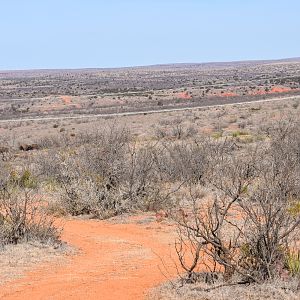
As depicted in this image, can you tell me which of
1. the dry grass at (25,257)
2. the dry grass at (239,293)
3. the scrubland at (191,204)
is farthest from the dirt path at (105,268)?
the dry grass at (239,293)

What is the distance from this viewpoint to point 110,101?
246ft

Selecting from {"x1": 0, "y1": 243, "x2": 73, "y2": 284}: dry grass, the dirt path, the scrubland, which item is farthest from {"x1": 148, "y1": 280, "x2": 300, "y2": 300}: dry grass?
{"x1": 0, "y1": 243, "x2": 73, "y2": 284}: dry grass

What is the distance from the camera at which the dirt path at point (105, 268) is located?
825cm

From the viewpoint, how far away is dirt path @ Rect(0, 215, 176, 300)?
8.25m

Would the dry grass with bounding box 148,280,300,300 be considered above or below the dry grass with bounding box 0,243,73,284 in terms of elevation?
above

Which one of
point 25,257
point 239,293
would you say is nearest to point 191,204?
point 25,257

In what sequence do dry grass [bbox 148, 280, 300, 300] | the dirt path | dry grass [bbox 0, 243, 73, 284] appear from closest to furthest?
dry grass [bbox 148, 280, 300, 300]
the dirt path
dry grass [bbox 0, 243, 73, 284]

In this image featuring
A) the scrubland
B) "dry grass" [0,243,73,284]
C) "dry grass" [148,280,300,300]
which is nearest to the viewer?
"dry grass" [148,280,300,300]

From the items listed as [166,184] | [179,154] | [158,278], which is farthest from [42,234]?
[179,154]

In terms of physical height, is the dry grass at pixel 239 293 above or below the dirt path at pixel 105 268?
above

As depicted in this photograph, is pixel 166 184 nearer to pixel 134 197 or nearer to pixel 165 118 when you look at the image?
pixel 134 197

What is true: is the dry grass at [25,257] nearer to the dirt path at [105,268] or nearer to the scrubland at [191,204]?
the scrubland at [191,204]

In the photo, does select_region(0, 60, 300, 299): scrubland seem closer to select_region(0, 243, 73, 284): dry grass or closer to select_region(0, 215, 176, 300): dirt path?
select_region(0, 243, 73, 284): dry grass

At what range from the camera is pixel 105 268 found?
375 inches
